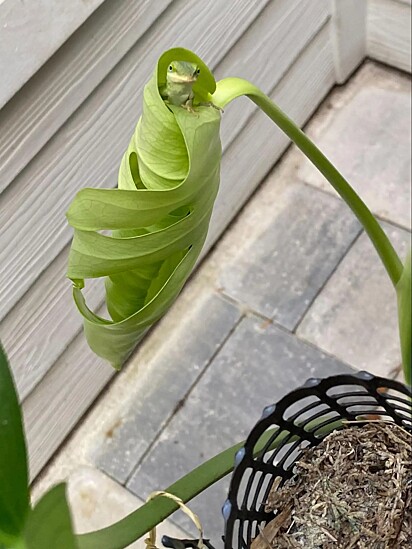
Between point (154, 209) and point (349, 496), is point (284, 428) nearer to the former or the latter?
point (349, 496)

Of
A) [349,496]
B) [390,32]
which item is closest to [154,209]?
[349,496]

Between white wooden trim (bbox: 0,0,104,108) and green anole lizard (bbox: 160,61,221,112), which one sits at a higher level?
green anole lizard (bbox: 160,61,221,112)

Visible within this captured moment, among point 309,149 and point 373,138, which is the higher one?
point 309,149

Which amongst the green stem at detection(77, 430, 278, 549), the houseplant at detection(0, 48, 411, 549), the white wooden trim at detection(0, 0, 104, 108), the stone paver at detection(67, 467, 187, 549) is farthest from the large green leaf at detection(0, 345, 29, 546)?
the stone paver at detection(67, 467, 187, 549)

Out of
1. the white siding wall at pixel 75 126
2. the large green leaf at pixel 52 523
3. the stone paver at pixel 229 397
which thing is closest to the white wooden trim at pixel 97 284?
the white siding wall at pixel 75 126

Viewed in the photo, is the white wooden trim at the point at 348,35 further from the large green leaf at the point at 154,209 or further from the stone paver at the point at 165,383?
the large green leaf at the point at 154,209

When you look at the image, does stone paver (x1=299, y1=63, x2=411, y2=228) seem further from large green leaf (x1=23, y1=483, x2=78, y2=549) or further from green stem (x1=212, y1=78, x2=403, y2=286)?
large green leaf (x1=23, y1=483, x2=78, y2=549)

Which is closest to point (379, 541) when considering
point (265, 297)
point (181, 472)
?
point (181, 472)
